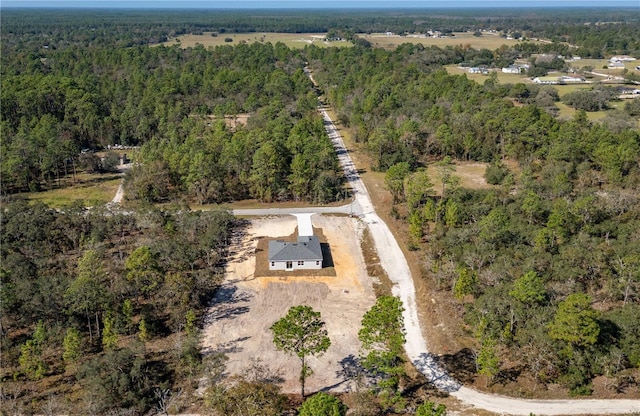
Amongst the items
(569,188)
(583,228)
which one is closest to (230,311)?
(583,228)

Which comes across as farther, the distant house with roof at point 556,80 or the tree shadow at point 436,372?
the distant house with roof at point 556,80

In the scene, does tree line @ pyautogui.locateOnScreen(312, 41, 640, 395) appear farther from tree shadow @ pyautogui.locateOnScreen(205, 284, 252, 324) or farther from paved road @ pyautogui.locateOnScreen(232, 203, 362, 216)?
tree shadow @ pyautogui.locateOnScreen(205, 284, 252, 324)

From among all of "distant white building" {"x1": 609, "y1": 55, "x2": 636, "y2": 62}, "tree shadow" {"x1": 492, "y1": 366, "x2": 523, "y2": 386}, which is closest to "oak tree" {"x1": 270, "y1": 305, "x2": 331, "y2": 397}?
"tree shadow" {"x1": 492, "y1": 366, "x2": 523, "y2": 386}

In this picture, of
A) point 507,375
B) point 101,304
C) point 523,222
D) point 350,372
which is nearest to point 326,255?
point 350,372

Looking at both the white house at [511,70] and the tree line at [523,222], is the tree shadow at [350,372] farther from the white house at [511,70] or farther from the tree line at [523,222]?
the white house at [511,70]

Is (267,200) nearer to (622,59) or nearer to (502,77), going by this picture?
(502,77)

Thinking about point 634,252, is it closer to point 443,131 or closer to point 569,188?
point 569,188

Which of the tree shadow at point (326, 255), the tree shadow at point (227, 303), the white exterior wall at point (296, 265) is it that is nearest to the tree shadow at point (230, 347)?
the tree shadow at point (227, 303)
